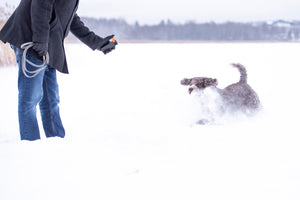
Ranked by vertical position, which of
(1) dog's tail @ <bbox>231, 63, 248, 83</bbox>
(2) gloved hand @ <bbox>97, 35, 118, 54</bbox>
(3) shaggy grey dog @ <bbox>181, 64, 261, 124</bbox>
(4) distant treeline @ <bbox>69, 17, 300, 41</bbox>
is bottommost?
(3) shaggy grey dog @ <bbox>181, 64, 261, 124</bbox>

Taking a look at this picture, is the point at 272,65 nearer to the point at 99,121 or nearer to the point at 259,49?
the point at 259,49

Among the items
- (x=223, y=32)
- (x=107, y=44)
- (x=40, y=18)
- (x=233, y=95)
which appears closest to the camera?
(x=40, y=18)

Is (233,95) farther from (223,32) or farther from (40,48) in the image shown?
(223,32)

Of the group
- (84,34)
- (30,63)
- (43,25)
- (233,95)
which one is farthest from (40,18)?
(233,95)

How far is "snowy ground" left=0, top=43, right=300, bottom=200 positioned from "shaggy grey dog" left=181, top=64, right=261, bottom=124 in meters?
0.10

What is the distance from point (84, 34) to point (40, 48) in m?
→ 0.40

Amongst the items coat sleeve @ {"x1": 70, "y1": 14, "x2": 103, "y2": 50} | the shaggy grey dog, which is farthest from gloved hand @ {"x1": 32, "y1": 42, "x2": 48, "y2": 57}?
the shaggy grey dog

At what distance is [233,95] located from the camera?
1951mm

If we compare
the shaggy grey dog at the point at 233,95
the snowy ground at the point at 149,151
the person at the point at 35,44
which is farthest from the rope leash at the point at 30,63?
the shaggy grey dog at the point at 233,95

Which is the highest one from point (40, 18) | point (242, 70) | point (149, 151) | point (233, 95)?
point (40, 18)

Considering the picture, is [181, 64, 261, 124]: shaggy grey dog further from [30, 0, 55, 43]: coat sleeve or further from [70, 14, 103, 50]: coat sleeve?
[30, 0, 55, 43]: coat sleeve

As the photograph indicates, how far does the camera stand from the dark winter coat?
44.7 inches

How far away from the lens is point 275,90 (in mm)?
2785

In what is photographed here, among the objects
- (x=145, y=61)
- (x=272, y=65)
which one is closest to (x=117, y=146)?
(x=145, y=61)
